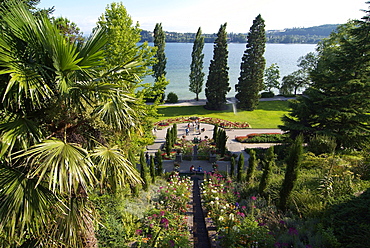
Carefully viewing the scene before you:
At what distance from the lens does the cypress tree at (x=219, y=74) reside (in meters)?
35.7

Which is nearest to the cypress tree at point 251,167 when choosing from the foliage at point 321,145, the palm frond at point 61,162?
the foliage at point 321,145

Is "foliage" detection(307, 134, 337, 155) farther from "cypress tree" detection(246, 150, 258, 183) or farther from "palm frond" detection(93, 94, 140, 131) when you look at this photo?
"palm frond" detection(93, 94, 140, 131)

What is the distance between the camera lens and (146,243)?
23.3 feet

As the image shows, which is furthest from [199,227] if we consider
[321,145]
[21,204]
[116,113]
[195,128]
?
[195,128]

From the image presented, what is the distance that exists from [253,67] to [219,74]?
17.5 ft

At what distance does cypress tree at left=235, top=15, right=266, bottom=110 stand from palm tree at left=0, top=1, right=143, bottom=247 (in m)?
33.9

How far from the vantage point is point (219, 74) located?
3622cm

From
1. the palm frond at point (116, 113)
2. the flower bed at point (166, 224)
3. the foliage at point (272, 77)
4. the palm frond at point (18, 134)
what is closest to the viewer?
the palm frond at point (18, 134)

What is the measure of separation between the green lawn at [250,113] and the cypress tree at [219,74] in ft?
5.70

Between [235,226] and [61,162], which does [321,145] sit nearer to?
[235,226]

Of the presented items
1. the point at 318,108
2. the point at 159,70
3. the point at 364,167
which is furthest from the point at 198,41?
the point at 364,167

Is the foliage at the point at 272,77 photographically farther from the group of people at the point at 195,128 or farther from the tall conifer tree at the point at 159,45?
the group of people at the point at 195,128

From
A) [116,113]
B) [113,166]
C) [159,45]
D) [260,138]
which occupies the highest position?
[159,45]

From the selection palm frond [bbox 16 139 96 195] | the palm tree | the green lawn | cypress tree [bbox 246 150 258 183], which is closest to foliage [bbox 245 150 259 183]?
cypress tree [bbox 246 150 258 183]
